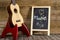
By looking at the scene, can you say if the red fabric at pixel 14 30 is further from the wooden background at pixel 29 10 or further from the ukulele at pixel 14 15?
the wooden background at pixel 29 10

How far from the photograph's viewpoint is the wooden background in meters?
2.87

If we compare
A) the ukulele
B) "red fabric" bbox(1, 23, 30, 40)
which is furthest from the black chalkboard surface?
the ukulele

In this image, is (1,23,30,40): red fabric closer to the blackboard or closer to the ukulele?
the ukulele

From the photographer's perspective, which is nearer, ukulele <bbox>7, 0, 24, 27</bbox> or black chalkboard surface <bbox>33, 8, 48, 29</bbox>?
ukulele <bbox>7, 0, 24, 27</bbox>

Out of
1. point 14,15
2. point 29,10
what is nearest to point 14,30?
point 14,15

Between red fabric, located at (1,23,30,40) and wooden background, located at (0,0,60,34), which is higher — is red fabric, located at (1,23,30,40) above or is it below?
below

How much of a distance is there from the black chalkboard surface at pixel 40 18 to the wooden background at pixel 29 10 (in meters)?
0.10

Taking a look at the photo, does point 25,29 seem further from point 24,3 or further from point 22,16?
point 24,3

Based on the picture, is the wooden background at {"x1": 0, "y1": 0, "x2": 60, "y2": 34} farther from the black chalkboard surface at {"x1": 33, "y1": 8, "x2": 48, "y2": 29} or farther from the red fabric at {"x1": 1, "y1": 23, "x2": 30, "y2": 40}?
the red fabric at {"x1": 1, "y1": 23, "x2": 30, "y2": 40}

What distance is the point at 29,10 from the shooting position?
114 inches

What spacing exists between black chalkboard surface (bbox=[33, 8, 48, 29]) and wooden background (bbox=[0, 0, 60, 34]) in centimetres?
10

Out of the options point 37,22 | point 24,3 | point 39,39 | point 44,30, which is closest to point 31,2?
point 24,3

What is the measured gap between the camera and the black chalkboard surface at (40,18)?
2.88 m

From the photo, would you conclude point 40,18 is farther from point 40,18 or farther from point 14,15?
point 14,15
